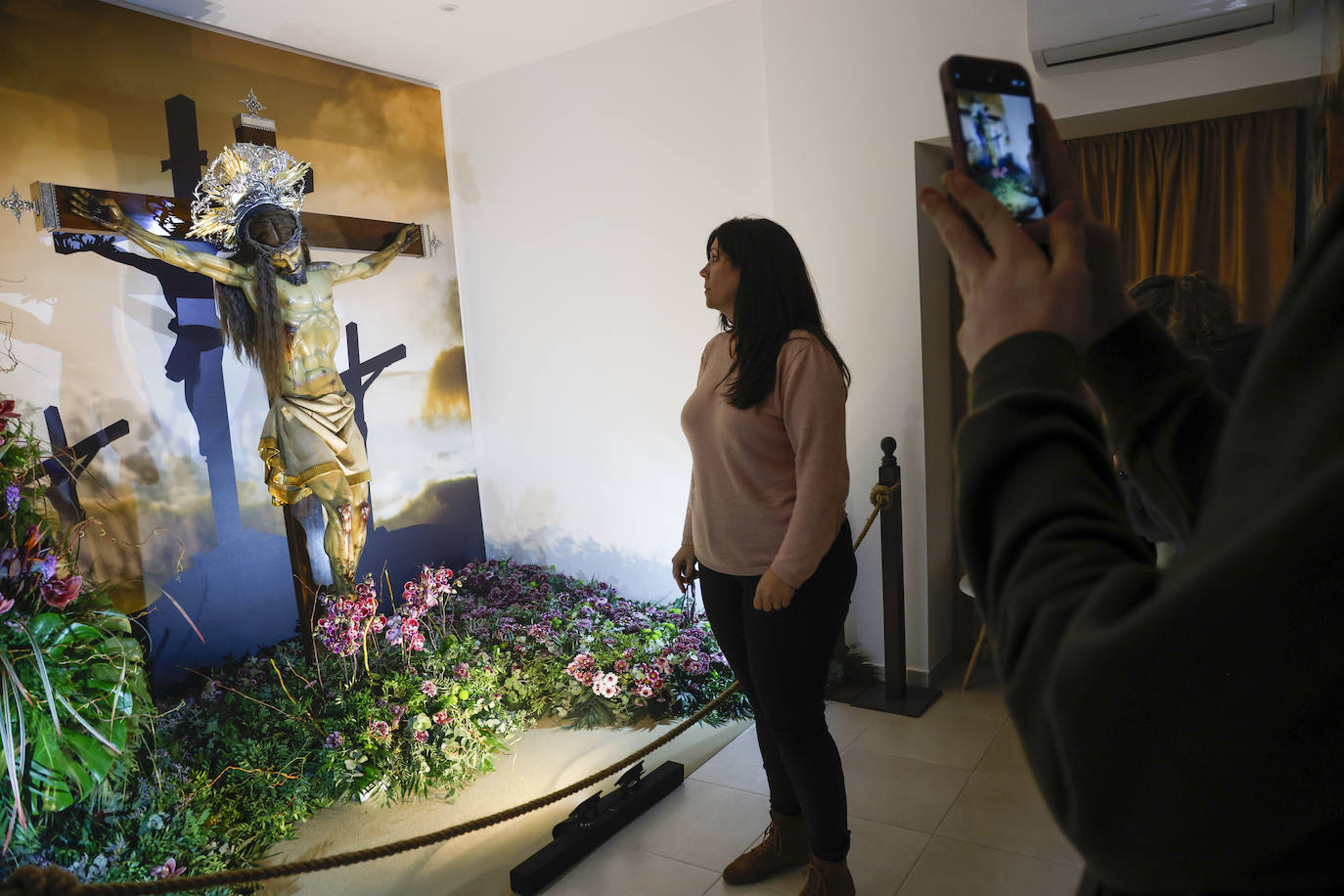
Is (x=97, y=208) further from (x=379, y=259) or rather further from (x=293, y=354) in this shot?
(x=379, y=259)

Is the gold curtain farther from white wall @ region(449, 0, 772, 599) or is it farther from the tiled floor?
the tiled floor

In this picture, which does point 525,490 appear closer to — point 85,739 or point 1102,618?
point 85,739

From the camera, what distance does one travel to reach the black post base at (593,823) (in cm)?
235

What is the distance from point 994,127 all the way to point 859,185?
2755 millimetres

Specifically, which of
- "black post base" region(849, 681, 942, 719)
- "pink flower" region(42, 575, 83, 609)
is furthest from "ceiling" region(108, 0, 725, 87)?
"black post base" region(849, 681, 942, 719)

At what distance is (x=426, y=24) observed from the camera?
393 cm

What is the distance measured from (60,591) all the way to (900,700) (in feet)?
9.15

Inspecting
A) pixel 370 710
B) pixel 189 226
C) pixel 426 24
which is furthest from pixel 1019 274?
pixel 426 24

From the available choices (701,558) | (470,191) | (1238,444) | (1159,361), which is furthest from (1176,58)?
(470,191)

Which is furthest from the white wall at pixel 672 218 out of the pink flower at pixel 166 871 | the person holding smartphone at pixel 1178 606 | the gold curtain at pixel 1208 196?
the person holding smartphone at pixel 1178 606

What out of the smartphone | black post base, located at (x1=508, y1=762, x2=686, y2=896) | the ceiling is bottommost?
black post base, located at (x1=508, y1=762, x2=686, y2=896)

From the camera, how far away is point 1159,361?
0.55m

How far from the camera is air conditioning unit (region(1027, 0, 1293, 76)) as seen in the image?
2453 millimetres

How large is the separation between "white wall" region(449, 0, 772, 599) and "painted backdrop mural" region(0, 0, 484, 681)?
423mm
